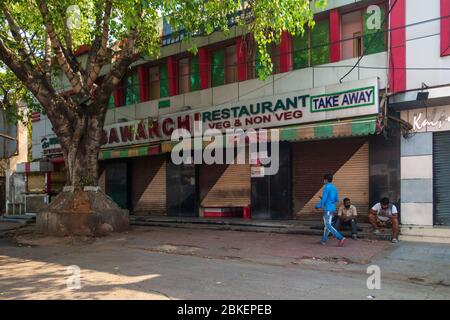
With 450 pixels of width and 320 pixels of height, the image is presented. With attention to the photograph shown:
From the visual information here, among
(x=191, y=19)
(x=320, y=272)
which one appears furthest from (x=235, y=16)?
(x=320, y=272)

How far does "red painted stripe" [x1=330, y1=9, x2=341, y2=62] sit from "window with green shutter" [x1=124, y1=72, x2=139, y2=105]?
908 cm

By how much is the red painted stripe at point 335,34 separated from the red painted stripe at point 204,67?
16.4 feet

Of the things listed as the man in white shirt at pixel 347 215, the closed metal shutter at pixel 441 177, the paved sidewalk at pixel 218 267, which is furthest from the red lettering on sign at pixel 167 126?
the closed metal shutter at pixel 441 177

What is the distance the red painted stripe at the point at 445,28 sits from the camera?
10906mm

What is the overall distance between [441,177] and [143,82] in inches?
481

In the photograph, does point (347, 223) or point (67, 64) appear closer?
point (347, 223)

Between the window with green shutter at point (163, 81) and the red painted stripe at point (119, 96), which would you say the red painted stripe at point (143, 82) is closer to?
the window with green shutter at point (163, 81)

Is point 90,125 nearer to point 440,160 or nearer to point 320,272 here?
point 320,272

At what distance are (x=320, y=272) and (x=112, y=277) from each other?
359cm

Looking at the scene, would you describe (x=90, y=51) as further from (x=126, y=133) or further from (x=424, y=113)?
(x=424, y=113)

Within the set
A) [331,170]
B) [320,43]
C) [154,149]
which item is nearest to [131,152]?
[154,149]

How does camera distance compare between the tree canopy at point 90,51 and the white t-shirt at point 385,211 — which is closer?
the white t-shirt at point 385,211

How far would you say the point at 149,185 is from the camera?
1877 centimetres

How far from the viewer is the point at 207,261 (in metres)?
9.15
